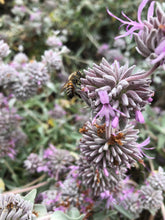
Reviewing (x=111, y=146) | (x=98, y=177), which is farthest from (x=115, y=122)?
(x=98, y=177)

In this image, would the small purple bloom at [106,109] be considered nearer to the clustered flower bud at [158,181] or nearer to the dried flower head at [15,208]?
the dried flower head at [15,208]

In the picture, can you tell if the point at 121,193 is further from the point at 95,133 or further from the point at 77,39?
the point at 77,39

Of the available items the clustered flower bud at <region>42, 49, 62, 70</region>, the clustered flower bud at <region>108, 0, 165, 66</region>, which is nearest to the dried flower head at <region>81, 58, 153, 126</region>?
the clustered flower bud at <region>108, 0, 165, 66</region>

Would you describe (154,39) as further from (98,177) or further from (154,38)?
(98,177)

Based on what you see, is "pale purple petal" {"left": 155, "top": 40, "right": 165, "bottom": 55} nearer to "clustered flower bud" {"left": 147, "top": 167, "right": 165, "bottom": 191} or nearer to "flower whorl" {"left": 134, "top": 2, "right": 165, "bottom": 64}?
"flower whorl" {"left": 134, "top": 2, "right": 165, "bottom": 64}

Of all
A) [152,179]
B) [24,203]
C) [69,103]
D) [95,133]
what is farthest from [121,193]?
[69,103]

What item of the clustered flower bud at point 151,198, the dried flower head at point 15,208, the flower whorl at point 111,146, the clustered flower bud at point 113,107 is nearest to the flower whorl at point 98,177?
the clustered flower bud at point 113,107
